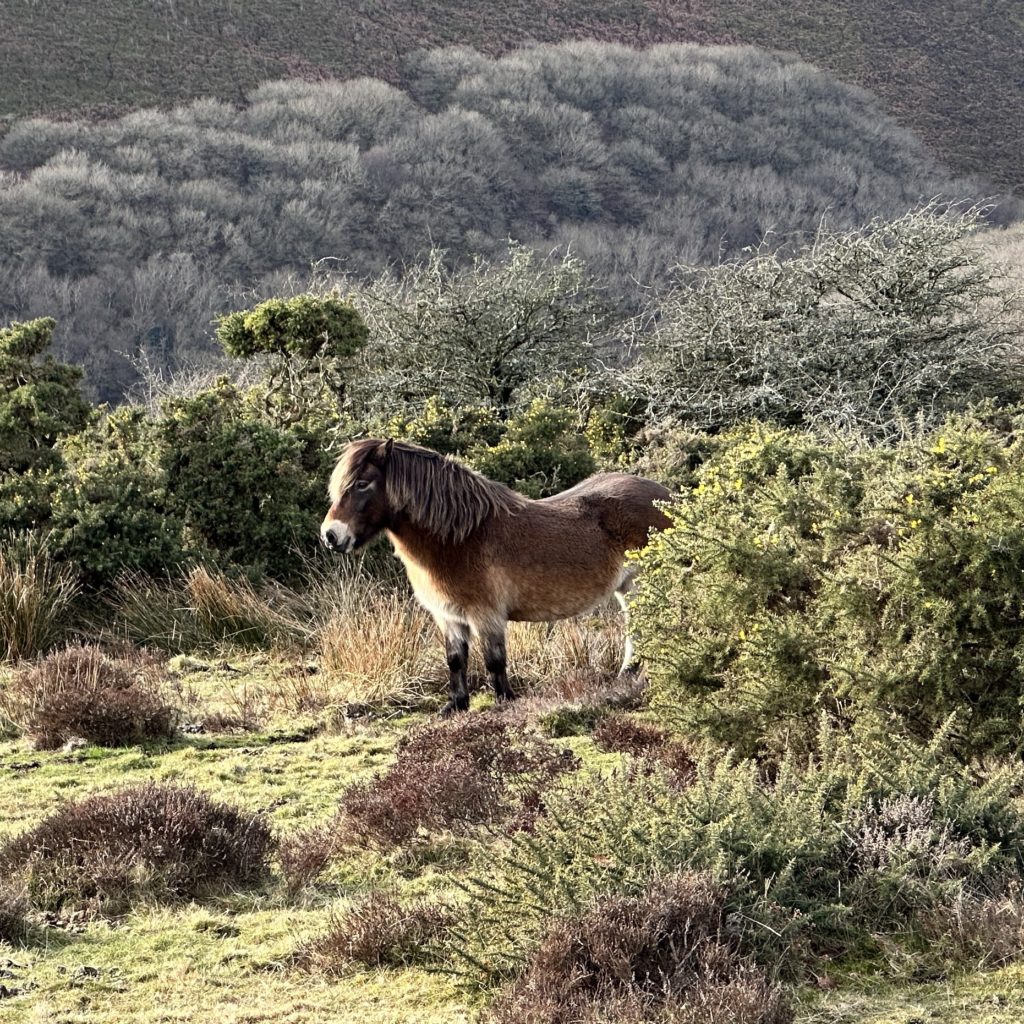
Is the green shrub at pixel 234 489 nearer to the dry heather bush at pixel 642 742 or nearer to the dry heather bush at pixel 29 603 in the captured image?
the dry heather bush at pixel 29 603

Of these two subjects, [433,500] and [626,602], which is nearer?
[433,500]

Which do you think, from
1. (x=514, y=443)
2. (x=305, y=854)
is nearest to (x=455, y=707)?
(x=305, y=854)

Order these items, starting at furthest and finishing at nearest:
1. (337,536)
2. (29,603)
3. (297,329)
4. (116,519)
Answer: (297,329) < (116,519) < (29,603) < (337,536)

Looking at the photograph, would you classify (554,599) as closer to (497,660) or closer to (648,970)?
(497,660)

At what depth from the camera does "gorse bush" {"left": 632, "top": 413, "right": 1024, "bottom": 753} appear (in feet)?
18.5

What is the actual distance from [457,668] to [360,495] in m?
1.36

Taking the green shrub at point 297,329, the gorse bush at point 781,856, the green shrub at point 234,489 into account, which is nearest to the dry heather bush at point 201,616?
the green shrub at point 234,489

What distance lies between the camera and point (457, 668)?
8.41 metres

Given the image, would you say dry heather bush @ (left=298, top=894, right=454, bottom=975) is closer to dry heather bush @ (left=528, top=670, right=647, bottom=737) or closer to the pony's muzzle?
dry heather bush @ (left=528, top=670, right=647, bottom=737)

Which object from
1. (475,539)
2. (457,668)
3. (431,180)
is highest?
(431,180)

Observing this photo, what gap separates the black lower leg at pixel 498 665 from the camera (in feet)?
27.5

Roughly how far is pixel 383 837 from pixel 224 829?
69cm

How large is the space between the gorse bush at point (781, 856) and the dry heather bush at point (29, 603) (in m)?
6.40

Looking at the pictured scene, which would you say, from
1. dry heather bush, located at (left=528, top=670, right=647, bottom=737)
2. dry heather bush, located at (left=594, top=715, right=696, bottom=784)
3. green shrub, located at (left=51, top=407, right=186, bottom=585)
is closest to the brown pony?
dry heather bush, located at (left=528, top=670, right=647, bottom=737)
